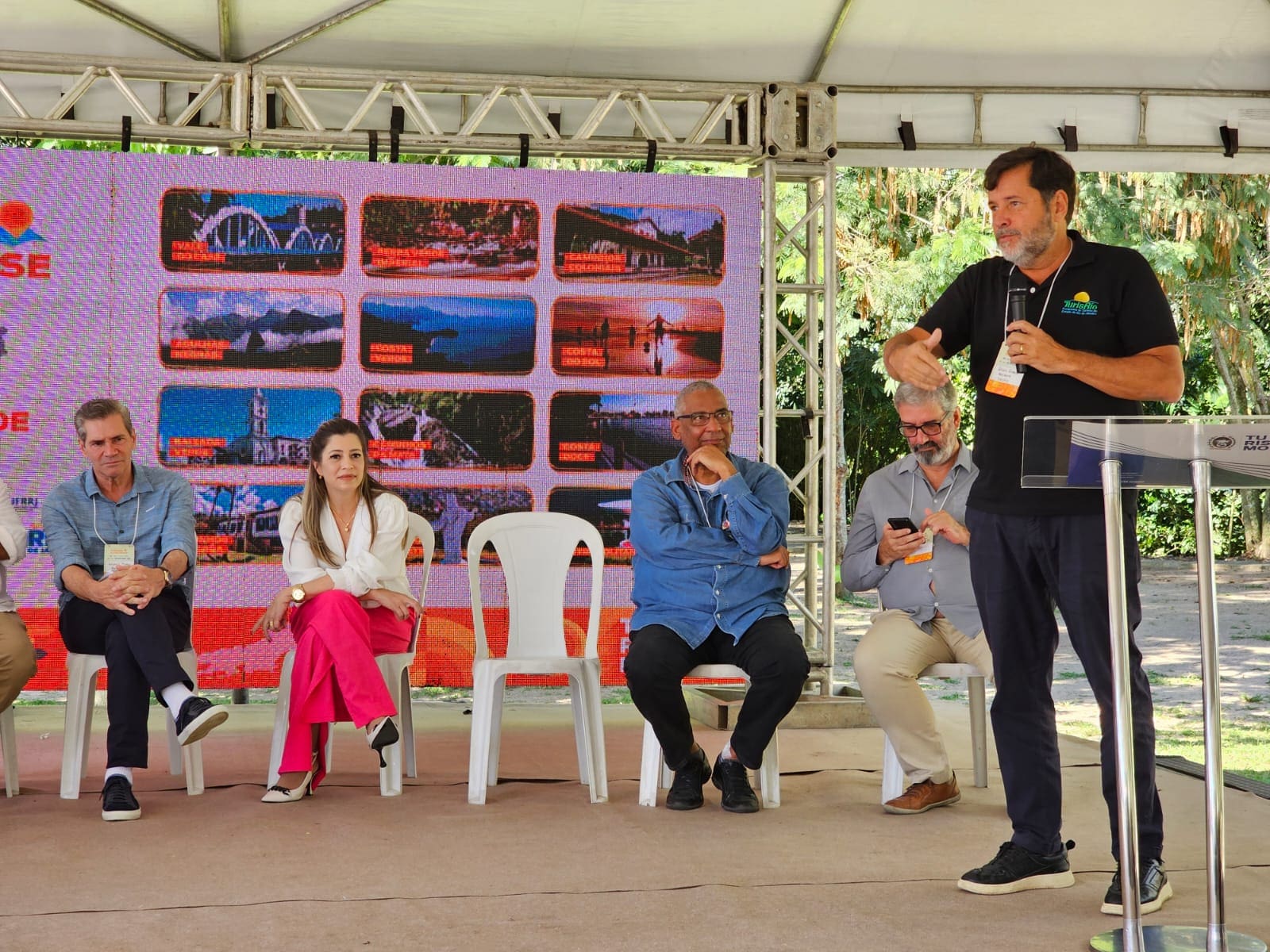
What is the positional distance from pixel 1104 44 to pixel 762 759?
3471 mm

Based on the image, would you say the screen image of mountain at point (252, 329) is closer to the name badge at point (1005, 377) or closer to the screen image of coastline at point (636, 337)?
the screen image of coastline at point (636, 337)

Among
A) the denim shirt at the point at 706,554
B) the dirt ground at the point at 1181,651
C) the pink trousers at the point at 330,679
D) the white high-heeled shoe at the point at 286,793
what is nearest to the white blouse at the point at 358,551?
the pink trousers at the point at 330,679

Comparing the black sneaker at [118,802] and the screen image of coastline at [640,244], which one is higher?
the screen image of coastline at [640,244]

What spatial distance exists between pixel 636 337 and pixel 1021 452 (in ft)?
9.37

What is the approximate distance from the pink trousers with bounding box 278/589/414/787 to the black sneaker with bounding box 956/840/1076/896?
1.79m

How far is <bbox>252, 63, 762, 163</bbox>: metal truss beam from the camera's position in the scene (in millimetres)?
5395

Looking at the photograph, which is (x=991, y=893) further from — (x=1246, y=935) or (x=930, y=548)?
(x=930, y=548)

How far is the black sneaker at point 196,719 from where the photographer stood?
3740mm

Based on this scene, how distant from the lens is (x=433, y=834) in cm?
356

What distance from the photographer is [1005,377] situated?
110 inches

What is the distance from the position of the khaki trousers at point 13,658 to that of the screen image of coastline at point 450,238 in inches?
82.6

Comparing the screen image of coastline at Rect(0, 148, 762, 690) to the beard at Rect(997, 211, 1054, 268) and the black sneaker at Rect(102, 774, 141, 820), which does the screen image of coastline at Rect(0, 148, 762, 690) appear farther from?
the beard at Rect(997, 211, 1054, 268)

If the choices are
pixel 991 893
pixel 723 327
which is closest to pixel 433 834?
pixel 991 893

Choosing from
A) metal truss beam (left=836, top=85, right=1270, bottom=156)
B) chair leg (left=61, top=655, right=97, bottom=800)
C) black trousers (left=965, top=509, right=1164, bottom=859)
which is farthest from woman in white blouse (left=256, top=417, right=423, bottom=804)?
metal truss beam (left=836, top=85, right=1270, bottom=156)
